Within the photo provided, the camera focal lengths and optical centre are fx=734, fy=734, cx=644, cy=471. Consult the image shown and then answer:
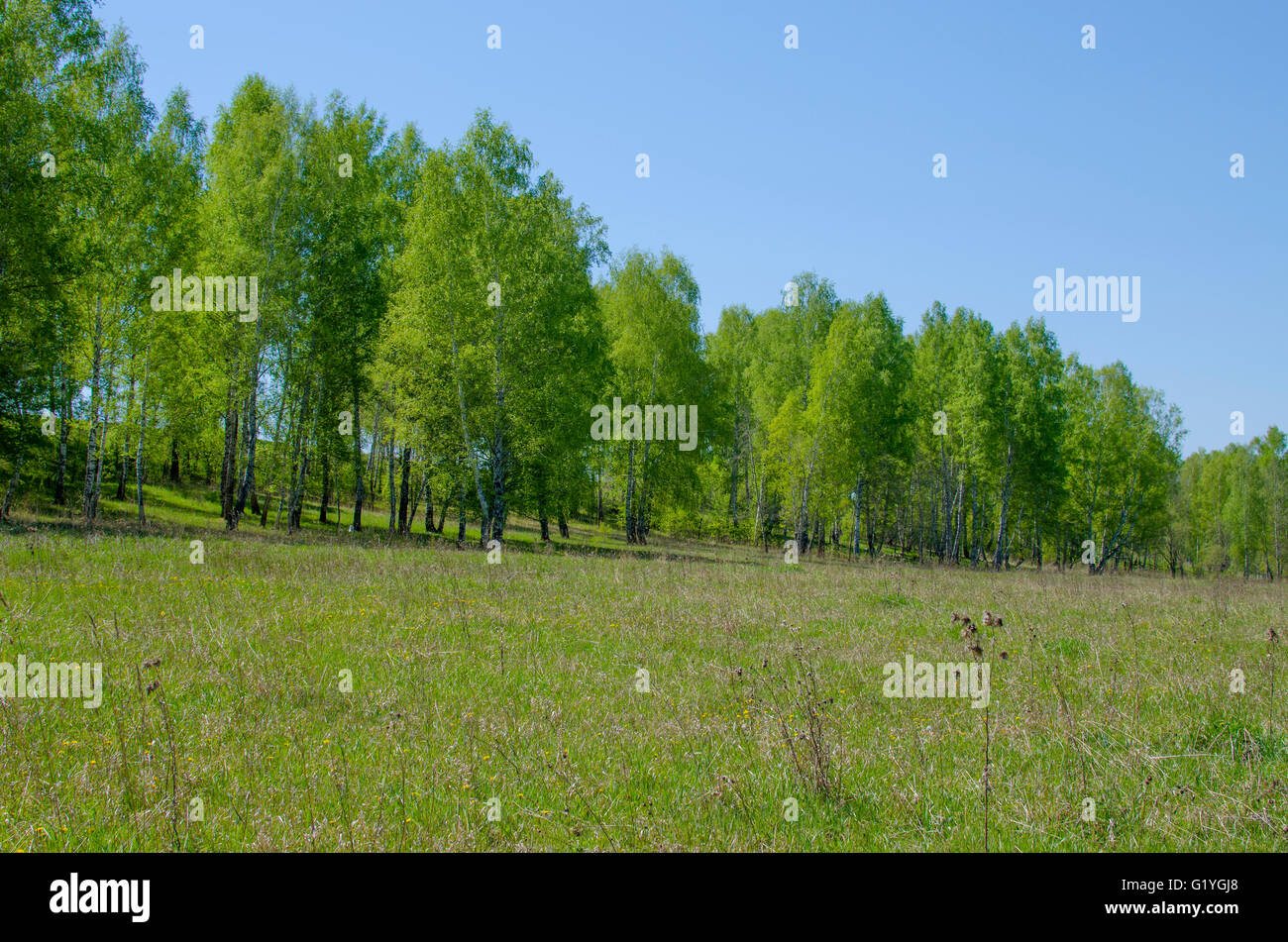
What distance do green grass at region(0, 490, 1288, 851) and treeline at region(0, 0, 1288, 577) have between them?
14280mm

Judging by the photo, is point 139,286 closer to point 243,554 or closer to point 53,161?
point 53,161

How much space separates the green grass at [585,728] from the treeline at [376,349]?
1428cm

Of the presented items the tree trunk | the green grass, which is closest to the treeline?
the tree trunk

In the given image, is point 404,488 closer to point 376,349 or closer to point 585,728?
point 376,349

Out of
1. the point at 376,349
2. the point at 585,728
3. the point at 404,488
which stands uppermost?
the point at 376,349

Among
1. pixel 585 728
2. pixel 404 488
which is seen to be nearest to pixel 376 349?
pixel 404 488

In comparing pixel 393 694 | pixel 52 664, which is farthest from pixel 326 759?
pixel 52 664

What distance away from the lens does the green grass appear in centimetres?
443

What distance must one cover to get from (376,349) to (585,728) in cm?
2609

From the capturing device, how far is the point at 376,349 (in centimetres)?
2916

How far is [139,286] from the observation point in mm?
24531
